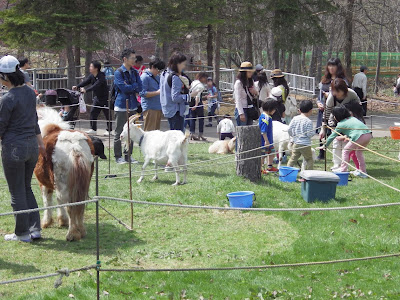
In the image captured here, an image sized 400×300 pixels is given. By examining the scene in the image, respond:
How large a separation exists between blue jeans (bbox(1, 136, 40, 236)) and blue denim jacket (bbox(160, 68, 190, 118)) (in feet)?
13.7

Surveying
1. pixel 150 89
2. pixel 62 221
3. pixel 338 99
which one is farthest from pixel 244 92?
pixel 62 221

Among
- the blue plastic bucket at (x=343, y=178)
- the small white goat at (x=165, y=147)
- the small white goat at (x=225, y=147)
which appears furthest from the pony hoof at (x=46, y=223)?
the small white goat at (x=225, y=147)

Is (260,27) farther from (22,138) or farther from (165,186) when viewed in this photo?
(22,138)

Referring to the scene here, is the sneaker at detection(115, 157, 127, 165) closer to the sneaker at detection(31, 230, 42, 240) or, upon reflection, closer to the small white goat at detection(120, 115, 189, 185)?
the small white goat at detection(120, 115, 189, 185)

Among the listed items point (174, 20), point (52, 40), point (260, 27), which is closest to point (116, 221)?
point (52, 40)

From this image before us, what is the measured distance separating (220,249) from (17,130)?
8.00 ft

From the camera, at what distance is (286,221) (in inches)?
283

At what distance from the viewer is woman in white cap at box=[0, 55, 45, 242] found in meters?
5.77

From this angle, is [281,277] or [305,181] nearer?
[281,277]

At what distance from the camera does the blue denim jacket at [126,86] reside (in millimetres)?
10453

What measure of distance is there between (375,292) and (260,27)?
20.1 metres

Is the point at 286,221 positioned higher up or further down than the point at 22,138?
further down

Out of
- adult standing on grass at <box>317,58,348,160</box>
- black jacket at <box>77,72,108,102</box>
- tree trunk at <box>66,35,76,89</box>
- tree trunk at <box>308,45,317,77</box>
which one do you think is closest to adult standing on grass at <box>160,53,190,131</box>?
adult standing on grass at <box>317,58,348,160</box>

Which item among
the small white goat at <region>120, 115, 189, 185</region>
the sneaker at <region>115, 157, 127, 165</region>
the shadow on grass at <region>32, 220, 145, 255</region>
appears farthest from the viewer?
the sneaker at <region>115, 157, 127, 165</region>
